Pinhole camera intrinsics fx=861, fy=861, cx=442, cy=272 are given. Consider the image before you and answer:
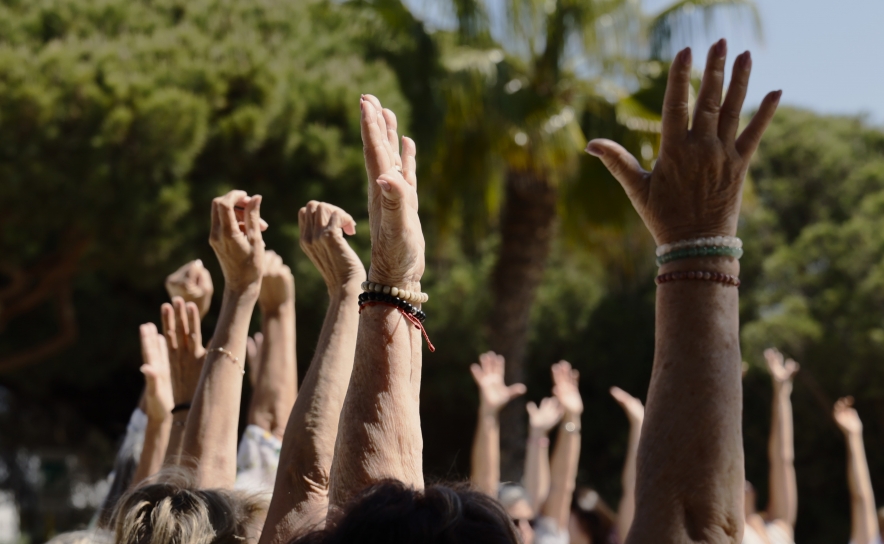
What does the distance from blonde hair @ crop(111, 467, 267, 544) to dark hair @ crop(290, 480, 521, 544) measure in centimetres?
58

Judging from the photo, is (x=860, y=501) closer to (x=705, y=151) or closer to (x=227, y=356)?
(x=227, y=356)

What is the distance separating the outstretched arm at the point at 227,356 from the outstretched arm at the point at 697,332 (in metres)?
1.20

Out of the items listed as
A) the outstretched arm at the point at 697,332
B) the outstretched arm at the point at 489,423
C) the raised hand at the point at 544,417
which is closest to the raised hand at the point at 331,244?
the outstretched arm at the point at 697,332

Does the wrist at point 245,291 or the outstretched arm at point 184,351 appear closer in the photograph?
the wrist at point 245,291

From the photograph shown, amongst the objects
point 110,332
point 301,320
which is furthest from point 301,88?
point 110,332

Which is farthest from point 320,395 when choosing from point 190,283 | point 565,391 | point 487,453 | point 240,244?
point 565,391

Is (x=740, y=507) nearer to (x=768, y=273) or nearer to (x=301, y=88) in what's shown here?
(x=301, y=88)

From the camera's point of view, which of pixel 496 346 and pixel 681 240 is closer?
pixel 681 240

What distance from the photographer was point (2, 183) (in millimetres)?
7551

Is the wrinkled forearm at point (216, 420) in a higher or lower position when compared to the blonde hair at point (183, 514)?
higher

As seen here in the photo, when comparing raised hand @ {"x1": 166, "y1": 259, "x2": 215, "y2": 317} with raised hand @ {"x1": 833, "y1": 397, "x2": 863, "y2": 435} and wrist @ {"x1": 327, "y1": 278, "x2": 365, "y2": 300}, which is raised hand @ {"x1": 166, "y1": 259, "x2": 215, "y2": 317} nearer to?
wrist @ {"x1": 327, "y1": 278, "x2": 365, "y2": 300}

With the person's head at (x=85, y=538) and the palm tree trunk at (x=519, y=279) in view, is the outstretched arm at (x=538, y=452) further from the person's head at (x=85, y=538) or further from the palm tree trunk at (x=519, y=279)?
the palm tree trunk at (x=519, y=279)

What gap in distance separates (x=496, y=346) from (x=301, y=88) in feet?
11.5

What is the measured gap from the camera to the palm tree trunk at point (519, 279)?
9.55 m
